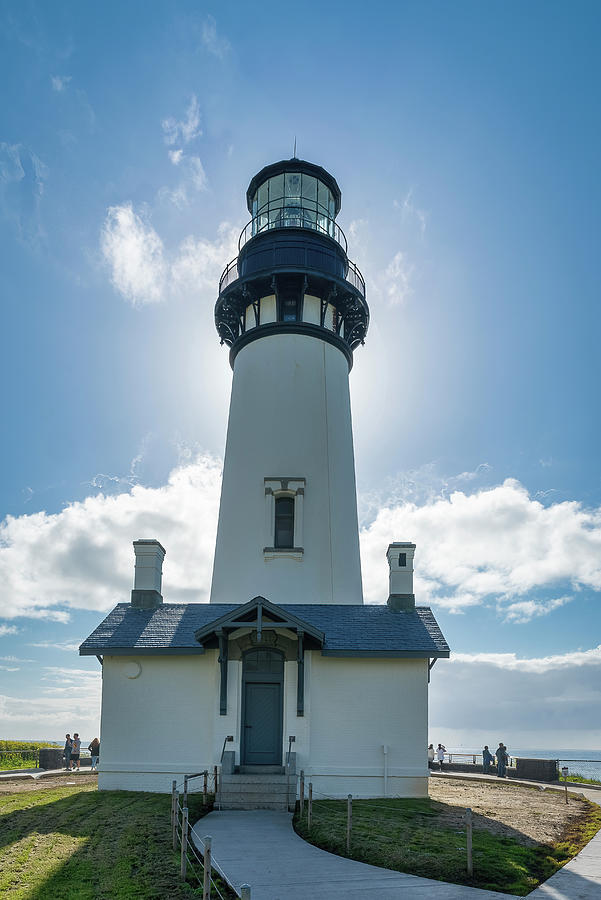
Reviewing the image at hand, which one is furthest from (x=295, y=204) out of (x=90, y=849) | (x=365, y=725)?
(x=90, y=849)

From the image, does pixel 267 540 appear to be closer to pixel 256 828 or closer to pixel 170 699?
pixel 170 699

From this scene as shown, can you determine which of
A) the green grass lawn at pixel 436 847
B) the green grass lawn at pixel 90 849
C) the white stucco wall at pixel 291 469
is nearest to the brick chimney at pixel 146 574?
the white stucco wall at pixel 291 469

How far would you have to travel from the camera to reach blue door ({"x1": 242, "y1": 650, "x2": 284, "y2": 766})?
18.8 metres

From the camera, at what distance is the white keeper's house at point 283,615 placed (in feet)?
61.3

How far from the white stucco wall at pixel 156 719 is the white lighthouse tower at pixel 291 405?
334 centimetres

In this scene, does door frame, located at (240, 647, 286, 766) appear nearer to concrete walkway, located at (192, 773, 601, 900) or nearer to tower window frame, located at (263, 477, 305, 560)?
tower window frame, located at (263, 477, 305, 560)

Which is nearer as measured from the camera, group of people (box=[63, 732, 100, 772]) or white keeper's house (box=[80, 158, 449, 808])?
white keeper's house (box=[80, 158, 449, 808])

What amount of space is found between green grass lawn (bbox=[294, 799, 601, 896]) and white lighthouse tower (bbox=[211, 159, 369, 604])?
7872 mm

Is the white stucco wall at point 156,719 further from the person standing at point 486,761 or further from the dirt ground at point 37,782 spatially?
the person standing at point 486,761

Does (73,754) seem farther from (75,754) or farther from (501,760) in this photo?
(501,760)

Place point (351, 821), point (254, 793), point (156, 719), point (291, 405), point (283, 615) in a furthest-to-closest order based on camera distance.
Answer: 1. point (291, 405)
2. point (156, 719)
3. point (283, 615)
4. point (254, 793)
5. point (351, 821)

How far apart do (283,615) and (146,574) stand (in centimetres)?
530

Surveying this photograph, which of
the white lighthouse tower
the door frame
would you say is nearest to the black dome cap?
the white lighthouse tower

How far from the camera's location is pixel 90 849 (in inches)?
471
